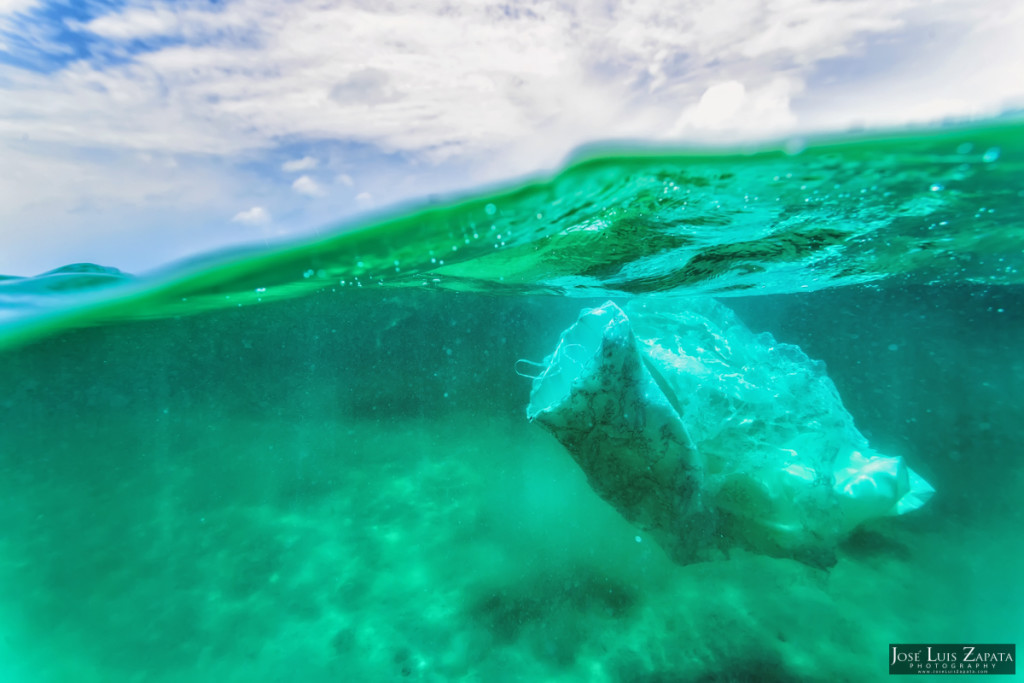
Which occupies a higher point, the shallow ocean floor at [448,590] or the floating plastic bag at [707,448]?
the floating plastic bag at [707,448]

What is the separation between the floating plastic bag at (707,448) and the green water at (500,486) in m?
1.71

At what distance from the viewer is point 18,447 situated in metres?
23.3

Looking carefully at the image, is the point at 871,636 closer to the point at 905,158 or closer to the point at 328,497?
the point at 905,158

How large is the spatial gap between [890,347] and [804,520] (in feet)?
111

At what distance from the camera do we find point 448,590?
8688mm

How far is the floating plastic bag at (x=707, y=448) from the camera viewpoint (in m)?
5.77

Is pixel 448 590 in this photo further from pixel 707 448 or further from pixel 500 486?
pixel 707 448

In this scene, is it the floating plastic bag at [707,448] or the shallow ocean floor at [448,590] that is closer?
the floating plastic bag at [707,448]

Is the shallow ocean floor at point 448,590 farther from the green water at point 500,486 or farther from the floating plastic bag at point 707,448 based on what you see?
the floating plastic bag at point 707,448

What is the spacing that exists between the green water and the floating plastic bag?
171 cm

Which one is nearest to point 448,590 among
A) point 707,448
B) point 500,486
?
point 500,486

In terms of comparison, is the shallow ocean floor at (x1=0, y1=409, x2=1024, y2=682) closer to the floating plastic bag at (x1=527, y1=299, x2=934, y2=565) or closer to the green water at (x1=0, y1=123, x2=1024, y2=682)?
the green water at (x1=0, y1=123, x2=1024, y2=682)

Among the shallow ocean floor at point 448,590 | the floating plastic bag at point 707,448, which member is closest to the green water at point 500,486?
the shallow ocean floor at point 448,590

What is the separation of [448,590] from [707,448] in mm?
6121
